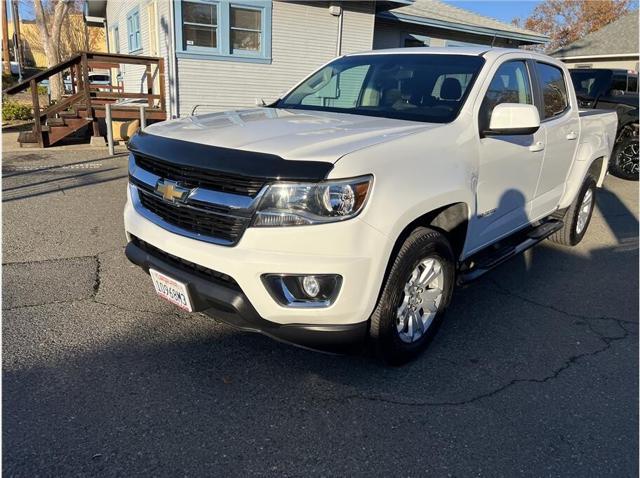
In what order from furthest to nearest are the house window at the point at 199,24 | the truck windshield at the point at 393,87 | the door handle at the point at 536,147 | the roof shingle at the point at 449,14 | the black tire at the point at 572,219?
the roof shingle at the point at 449,14 < the house window at the point at 199,24 < the black tire at the point at 572,219 < the door handle at the point at 536,147 < the truck windshield at the point at 393,87

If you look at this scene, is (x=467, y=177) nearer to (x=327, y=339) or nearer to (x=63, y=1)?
(x=327, y=339)

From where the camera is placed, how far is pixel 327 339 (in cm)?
258

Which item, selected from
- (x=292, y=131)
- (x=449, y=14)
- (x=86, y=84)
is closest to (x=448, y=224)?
(x=292, y=131)

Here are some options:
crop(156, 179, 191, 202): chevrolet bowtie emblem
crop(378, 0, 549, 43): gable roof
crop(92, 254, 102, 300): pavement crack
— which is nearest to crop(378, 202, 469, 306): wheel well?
crop(156, 179, 191, 202): chevrolet bowtie emblem

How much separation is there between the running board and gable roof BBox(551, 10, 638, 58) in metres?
25.4

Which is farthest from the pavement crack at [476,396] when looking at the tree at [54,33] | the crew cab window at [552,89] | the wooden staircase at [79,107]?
the tree at [54,33]

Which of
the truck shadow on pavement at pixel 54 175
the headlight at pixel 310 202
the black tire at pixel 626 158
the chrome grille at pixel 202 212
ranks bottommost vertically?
the truck shadow on pavement at pixel 54 175

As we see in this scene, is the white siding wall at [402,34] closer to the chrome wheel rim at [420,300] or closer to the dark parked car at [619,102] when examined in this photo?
the dark parked car at [619,102]

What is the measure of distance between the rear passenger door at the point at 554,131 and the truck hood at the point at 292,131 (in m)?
1.72

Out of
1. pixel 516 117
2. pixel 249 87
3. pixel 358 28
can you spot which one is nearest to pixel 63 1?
pixel 249 87

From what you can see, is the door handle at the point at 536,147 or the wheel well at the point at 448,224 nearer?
the wheel well at the point at 448,224

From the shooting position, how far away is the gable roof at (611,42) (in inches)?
1011

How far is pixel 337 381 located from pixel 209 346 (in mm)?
882

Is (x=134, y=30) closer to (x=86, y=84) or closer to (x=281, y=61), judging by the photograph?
(x=86, y=84)
